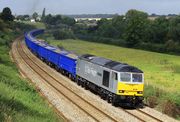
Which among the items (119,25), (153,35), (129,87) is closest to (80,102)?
(129,87)

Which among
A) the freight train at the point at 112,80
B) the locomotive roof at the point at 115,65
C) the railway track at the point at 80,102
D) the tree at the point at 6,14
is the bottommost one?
the tree at the point at 6,14

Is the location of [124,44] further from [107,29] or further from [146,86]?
[146,86]

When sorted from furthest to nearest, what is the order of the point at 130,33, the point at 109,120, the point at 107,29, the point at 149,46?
the point at 107,29 < the point at 130,33 < the point at 149,46 < the point at 109,120

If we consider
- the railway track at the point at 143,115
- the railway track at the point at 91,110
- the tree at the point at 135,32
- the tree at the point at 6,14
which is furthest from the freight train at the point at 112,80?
the tree at the point at 6,14

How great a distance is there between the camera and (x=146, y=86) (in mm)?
34781

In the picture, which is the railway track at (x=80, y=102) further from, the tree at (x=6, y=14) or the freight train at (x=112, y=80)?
the tree at (x=6, y=14)

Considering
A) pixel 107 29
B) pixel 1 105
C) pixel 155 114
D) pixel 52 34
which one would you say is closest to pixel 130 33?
pixel 107 29

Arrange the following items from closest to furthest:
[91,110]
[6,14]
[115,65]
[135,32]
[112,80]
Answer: [91,110], [112,80], [115,65], [135,32], [6,14]

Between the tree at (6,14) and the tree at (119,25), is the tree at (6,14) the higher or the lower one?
the higher one

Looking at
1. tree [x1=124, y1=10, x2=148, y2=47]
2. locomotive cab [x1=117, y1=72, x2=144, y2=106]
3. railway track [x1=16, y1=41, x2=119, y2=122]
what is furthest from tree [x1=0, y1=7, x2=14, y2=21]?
locomotive cab [x1=117, y1=72, x2=144, y2=106]

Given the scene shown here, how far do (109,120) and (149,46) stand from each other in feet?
303

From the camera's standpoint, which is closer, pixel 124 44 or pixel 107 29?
pixel 124 44

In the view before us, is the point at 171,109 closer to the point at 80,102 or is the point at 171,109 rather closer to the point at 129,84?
the point at 129,84

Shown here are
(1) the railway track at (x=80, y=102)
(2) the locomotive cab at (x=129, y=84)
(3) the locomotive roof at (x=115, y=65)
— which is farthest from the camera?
(3) the locomotive roof at (x=115, y=65)
